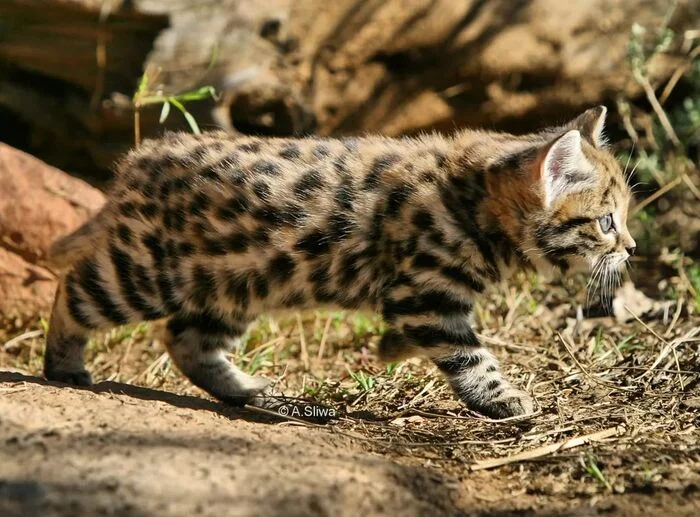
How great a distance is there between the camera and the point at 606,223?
5121 mm

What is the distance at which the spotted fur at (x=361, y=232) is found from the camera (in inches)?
193

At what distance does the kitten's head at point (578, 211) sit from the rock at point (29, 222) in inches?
129

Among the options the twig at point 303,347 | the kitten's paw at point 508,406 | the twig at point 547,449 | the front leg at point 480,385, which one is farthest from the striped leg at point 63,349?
the twig at point 547,449

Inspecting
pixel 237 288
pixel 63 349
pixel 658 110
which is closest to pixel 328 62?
pixel 658 110

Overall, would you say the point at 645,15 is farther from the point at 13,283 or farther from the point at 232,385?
the point at 13,283

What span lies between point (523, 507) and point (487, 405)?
1.11m

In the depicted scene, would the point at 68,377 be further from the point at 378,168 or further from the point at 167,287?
the point at 378,168

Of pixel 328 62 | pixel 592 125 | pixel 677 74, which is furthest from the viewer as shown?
pixel 677 74

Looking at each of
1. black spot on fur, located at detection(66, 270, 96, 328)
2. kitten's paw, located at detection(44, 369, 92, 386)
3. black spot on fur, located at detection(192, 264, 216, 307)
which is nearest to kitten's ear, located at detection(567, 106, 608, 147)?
black spot on fur, located at detection(192, 264, 216, 307)

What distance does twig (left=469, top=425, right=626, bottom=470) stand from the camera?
4113mm

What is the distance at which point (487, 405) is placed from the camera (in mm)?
4816

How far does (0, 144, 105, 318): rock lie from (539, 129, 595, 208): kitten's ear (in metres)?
3.30

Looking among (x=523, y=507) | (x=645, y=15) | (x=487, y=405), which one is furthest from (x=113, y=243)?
A: (x=645, y=15)

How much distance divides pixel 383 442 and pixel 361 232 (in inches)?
45.5
